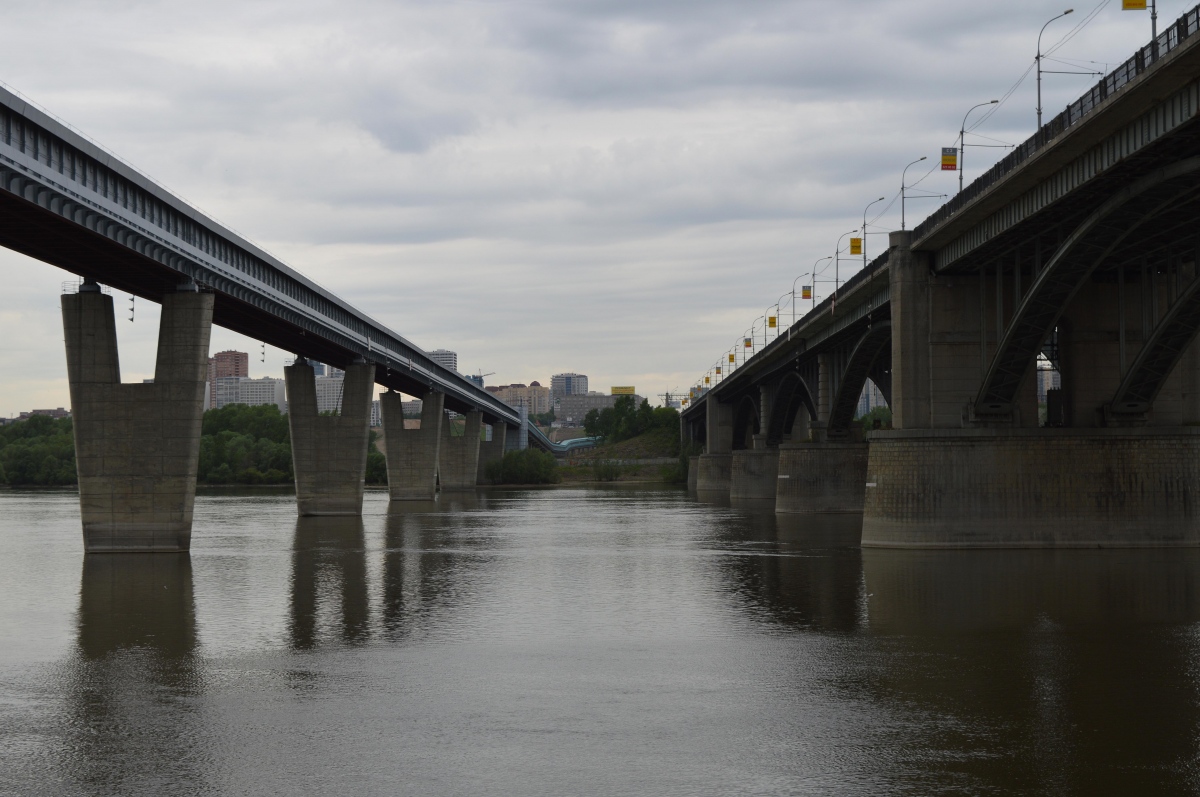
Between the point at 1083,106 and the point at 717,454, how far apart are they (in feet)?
343

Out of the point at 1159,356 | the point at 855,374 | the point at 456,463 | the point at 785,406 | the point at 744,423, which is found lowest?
the point at 456,463

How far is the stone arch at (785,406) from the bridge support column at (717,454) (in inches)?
744

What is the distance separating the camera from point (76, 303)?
46.2 metres

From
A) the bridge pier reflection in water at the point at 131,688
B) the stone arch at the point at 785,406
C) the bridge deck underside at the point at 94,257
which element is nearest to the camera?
the bridge pier reflection in water at the point at 131,688

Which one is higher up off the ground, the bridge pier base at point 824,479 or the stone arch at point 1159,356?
the stone arch at point 1159,356

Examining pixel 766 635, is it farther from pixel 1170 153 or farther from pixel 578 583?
pixel 1170 153

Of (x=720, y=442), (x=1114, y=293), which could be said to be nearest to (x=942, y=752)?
(x=1114, y=293)

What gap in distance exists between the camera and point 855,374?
75562mm

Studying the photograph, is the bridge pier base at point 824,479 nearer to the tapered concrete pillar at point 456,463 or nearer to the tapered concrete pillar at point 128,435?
the tapered concrete pillar at point 128,435

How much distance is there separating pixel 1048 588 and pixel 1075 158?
1202 centimetres

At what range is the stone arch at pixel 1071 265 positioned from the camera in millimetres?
33688

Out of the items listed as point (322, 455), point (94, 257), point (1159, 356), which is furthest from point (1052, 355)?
point (322, 455)

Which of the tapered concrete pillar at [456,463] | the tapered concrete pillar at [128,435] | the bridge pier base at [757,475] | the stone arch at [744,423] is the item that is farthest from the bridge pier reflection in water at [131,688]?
the tapered concrete pillar at [456,463]

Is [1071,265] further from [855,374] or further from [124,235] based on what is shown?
[855,374]
